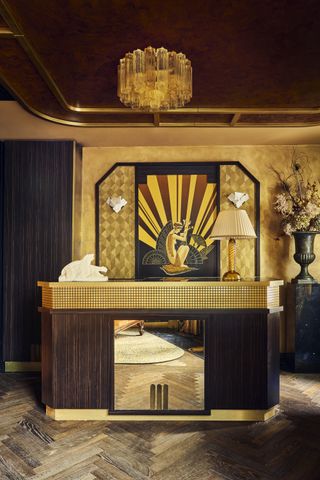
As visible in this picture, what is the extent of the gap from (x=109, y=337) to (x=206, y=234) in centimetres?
221

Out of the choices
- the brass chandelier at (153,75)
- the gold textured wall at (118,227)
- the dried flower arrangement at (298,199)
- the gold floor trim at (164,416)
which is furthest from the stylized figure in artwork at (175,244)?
the brass chandelier at (153,75)

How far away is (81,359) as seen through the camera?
3.17 metres

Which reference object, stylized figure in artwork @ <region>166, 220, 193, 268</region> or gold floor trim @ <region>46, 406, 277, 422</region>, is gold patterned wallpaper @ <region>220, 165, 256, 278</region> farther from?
gold floor trim @ <region>46, 406, 277, 422</region>

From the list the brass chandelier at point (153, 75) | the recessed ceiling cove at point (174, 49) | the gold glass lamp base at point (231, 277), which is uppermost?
the recessed ceiling cove at point (174, 49)

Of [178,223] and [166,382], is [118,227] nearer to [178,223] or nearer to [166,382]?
[178,223]

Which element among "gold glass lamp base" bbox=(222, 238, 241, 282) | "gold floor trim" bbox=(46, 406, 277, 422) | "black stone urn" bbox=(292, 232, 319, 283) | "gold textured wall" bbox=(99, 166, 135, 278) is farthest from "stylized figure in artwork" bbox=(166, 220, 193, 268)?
"gold floor trim" bbox=(46, 406, 277, 422)

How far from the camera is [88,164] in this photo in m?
5.02

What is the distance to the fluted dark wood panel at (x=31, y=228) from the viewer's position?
4.65 metres

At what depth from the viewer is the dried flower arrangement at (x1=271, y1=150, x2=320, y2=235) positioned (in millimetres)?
4570

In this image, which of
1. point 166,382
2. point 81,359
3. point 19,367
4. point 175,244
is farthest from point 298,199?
point 19,367

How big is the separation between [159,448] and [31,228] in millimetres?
2981

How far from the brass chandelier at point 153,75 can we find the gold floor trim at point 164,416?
8.18 feet

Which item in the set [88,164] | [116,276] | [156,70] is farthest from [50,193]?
[156,70]

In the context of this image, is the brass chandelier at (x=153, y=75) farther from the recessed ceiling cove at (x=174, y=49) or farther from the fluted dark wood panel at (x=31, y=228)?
the fluted dark wood panel at (x=31, y=228)
